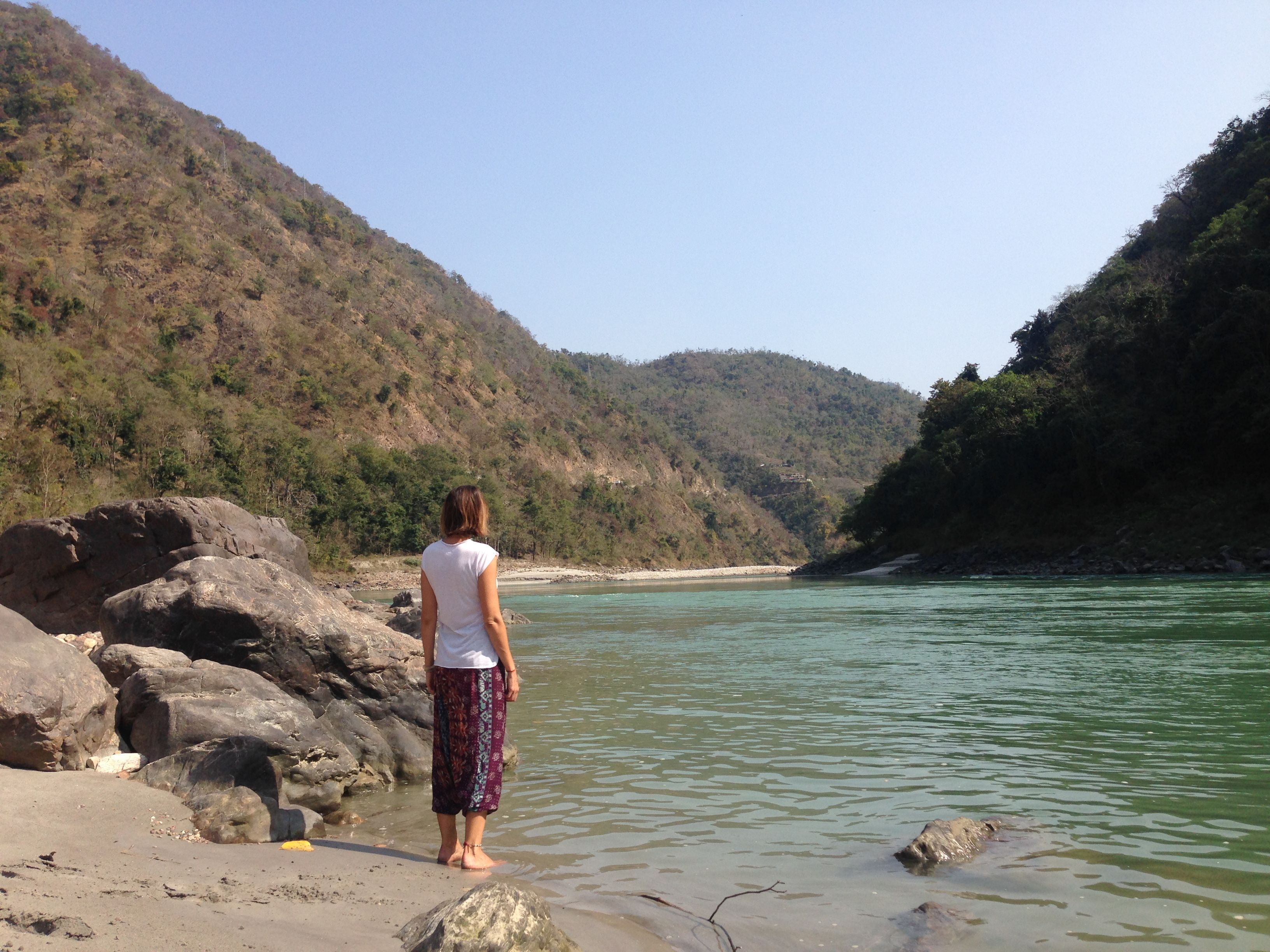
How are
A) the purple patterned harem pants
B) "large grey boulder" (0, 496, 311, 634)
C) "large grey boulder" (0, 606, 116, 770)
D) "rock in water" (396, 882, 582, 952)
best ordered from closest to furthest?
"rock in water" (396, 882, 582, 952) < the purple patterned harem pants < "large grey boulder" (0, 606, 116, 770) < "large grey boulder" (0, 496, 311, 634)

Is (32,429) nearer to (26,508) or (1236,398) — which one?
(26,508)

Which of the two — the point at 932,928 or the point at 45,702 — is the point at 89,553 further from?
the point at 932,928

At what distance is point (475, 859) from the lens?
485 cm

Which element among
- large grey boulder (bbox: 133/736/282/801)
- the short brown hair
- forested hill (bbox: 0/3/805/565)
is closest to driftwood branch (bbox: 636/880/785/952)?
the short brown hair

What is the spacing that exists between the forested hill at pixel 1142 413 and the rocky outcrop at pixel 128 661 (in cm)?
3898

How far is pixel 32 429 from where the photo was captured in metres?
36.8

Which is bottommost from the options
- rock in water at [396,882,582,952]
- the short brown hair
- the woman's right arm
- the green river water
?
the green river water

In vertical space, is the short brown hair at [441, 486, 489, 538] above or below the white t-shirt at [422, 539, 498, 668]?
above

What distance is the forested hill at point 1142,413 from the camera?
125ft

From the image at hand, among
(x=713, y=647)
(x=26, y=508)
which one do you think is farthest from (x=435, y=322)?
(x=713, y=647)

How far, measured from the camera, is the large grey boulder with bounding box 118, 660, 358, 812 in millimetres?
6203

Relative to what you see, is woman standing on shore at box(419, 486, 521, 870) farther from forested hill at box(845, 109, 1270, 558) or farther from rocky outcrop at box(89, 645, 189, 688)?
forested hill at box(845, 109, 1270, 558)

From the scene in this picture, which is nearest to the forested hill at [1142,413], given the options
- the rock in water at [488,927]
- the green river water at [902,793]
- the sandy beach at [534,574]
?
the sandy beach at [534,574]

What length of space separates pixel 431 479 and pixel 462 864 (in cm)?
6385
